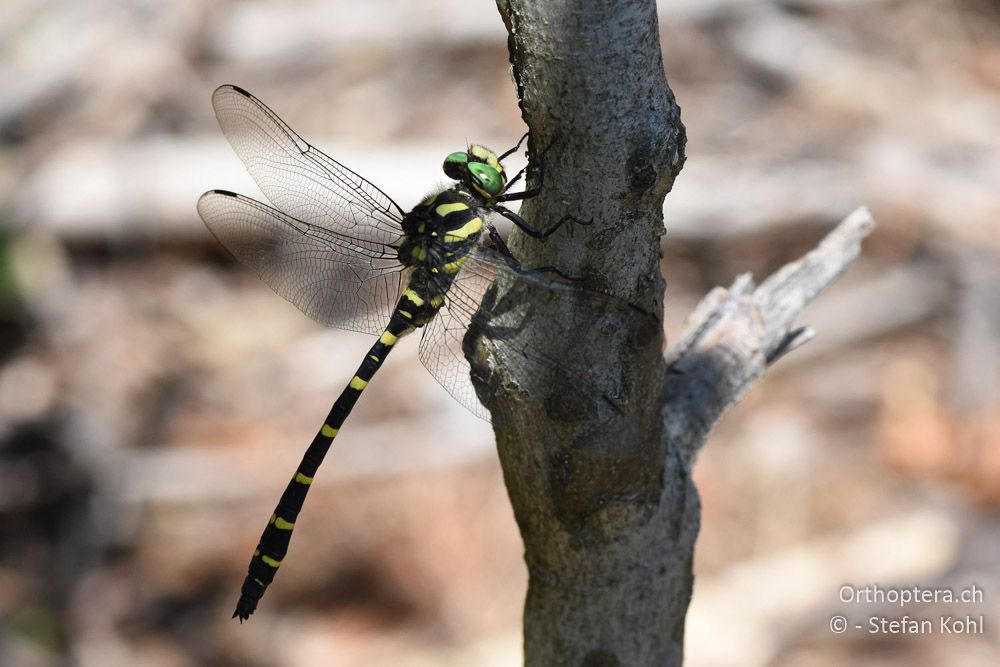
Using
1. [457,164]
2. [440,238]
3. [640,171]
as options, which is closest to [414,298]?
[440,238]

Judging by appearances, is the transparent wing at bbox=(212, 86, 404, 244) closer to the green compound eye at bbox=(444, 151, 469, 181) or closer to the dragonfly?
the dragonfly

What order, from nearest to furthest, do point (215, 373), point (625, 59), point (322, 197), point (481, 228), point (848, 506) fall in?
1. point (625, 59)
2. point (481, 228)
3. point (322, 197)
4. point (848, 506)
5. point (215, 373)

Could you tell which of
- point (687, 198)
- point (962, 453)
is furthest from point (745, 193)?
point (962, 453)

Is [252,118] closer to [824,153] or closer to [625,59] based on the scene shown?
[625,59]

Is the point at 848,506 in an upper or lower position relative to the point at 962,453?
lower

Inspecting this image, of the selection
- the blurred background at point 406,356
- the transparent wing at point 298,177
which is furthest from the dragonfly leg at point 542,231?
→ the blurred background at point 406,356

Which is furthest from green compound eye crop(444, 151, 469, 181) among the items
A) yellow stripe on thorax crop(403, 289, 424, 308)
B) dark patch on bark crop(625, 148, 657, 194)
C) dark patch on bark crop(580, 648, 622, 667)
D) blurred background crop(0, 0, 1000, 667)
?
blurred background crop(0, 0, 1000, 667)

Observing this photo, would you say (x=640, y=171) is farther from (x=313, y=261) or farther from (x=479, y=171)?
(x=313, y=261)
